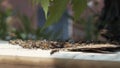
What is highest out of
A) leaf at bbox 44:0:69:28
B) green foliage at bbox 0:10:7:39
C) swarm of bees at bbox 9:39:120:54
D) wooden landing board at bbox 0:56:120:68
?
green foliage at bbox 0:10:7:39

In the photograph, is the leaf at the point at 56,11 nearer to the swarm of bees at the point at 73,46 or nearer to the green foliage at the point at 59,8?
the green foliage at the point at 59,8

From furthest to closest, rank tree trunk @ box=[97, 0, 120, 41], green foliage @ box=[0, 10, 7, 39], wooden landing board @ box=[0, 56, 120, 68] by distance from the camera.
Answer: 1. green foliage @ box=[0, 10, 7, 39]
2. tree trunk @ box=[97, 0, 120, 41]
3. wooden landing board @ box=[0, 56, 120, 68]

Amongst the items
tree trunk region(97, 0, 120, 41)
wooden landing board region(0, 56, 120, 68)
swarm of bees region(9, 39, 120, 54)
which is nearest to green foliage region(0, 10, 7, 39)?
tree trunk region(97, 0, 120, 41)

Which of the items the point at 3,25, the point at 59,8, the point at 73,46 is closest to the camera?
the point at 59,8

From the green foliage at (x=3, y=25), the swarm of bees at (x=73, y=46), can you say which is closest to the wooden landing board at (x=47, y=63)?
the swarm of bees at (x=73, y=46)

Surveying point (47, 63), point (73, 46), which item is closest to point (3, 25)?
point (73, 46)

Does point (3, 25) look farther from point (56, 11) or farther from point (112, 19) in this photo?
point (56, 11)

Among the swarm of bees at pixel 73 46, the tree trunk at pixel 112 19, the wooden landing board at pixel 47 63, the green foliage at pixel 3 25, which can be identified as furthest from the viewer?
the green foliage at pixel 3 25

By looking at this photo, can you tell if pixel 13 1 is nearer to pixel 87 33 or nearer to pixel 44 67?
pixel 87 33

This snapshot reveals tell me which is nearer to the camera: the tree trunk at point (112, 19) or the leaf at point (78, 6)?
the leaf at point (78, 6)

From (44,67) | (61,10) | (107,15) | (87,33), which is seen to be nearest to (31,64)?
(44,67)

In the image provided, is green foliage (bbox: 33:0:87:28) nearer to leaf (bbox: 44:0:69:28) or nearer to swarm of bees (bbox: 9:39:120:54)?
leaf (bbox: 44:0:69:28)
